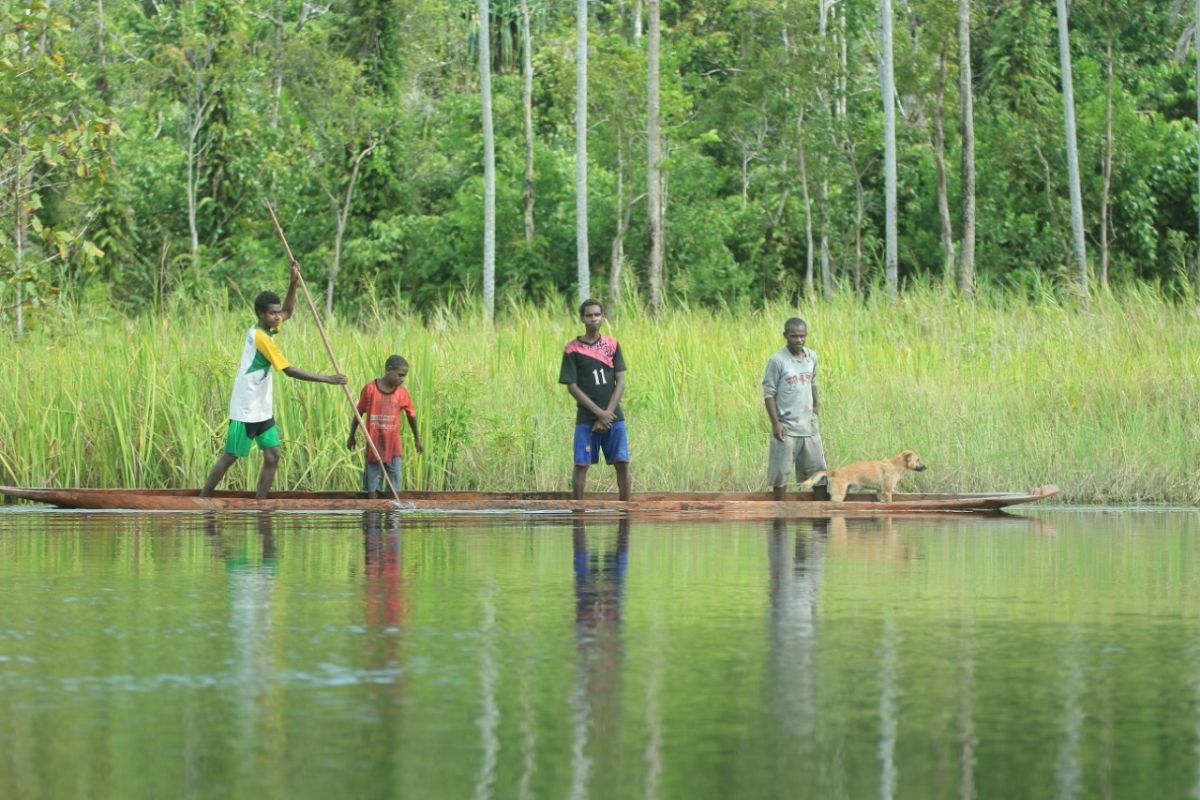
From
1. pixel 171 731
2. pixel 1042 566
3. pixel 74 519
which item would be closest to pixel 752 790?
pixel 171 731

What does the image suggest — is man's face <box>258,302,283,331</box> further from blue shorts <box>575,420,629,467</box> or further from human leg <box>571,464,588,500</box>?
human leg <box>571,464,588,500</box>

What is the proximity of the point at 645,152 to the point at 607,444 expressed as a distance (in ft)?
94.9

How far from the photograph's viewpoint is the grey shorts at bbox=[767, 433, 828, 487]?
49.3 ft

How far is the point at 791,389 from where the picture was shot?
49.0ft

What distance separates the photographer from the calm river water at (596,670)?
5574 mm

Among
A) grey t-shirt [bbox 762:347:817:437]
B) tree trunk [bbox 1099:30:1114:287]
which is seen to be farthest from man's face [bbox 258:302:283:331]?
tree trunk [bbox 1099:30:1114:287]

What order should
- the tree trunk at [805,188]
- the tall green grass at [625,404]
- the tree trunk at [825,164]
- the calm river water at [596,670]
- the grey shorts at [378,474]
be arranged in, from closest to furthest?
the calm river water at [596,670] < the grey shorts at [378,474] < the tall green grass at [625,404] < the tree trunk at [805,188] < the tree trunk at [825,164]

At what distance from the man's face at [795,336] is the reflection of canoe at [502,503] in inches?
46.0

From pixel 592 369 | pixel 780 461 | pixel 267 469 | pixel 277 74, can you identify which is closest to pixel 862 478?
Answer: pixel 780 461

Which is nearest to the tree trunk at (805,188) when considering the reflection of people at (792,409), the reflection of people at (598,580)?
the reflection of people at (792,409)

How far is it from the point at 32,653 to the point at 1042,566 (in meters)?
5.90

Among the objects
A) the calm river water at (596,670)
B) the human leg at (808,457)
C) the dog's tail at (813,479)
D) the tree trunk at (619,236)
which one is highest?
the tree trunk at (619,236)

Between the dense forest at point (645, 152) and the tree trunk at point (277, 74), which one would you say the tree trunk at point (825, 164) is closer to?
the dense forest at point (645, 152)

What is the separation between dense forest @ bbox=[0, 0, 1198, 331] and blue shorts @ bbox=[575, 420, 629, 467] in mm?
20931
